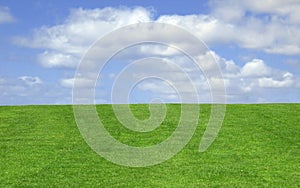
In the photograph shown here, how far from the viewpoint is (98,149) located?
31016 mm

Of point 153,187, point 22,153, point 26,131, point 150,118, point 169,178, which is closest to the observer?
point 153,187

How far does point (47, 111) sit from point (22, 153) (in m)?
13.0

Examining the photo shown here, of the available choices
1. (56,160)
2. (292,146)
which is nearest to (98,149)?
(56,160)

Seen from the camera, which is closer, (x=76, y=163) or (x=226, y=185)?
(x=226, y=185)

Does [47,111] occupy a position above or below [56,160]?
above

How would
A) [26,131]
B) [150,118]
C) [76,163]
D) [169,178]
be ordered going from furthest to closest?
[150,118], [26,131], [76,163], [169,178]

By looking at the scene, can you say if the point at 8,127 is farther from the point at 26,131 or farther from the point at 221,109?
the point at 221,109

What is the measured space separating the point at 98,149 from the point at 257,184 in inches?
419

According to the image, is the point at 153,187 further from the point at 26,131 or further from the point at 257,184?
the point at 26,131

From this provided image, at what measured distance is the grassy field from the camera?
81.0 feet

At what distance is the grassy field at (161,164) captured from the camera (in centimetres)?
2469

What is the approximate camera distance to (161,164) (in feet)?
91.7

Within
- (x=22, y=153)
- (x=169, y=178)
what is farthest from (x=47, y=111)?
(x=169, y=178)

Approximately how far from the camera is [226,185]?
2383cm
